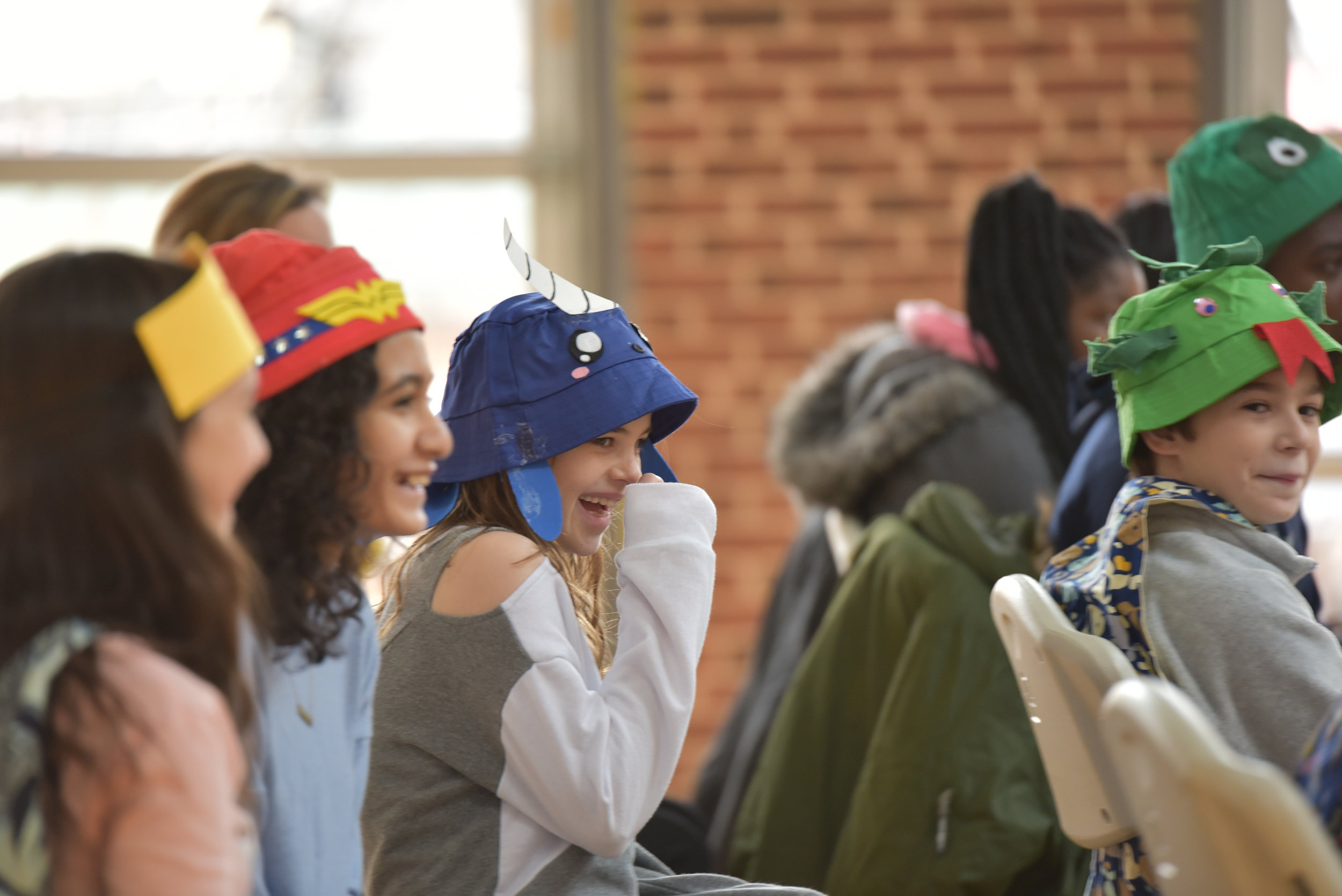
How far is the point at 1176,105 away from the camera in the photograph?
12.4 ft

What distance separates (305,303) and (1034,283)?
155 centimetres

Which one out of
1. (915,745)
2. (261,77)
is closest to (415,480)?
(915,745)

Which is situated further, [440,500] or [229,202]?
[229,202]

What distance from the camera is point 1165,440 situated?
159 centimetres

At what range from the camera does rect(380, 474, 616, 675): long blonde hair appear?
154 centimetres

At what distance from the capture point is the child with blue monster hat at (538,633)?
4.42 feet

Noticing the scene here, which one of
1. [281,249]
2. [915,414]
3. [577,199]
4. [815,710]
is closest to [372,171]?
[577,199]

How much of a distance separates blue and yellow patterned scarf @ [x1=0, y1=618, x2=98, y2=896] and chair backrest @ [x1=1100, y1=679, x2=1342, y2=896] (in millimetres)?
759

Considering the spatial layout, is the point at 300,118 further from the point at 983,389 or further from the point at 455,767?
the point at 455,767

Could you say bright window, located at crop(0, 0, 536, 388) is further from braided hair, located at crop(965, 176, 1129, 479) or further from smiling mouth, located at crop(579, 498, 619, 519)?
smiling mouth, located at crop(579, 498, 619, 519)

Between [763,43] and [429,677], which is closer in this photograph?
[429,677]

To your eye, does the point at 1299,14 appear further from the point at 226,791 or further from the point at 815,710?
the point at 226,791

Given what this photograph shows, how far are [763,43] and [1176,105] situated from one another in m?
1.15

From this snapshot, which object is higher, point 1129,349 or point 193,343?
point 193,343
